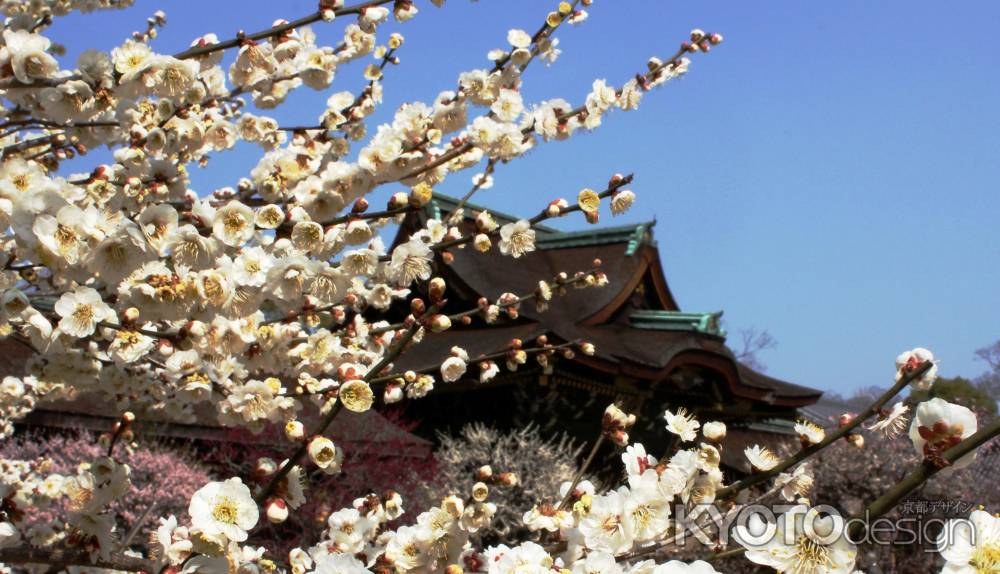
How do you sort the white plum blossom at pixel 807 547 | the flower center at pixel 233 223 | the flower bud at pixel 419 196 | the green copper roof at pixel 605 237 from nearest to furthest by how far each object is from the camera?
the white plum blossom at pixel 807 547, the flower center at pixel 233 223, the flower bud at pixel 419 196, the green copper roof at pixel 605 237

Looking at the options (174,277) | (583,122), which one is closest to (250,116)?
(583,122)

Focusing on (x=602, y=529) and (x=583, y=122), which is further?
(x=583, y=122)

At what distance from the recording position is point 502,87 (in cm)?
318

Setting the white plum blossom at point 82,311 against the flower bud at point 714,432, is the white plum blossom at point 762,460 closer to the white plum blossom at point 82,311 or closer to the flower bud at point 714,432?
the flower bud at point 714,432

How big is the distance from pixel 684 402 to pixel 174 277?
1066cm

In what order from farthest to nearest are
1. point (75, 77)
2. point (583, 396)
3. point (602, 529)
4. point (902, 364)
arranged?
point (583, 396)
point (75, 77)
point (602, 529)
point (902, 364)

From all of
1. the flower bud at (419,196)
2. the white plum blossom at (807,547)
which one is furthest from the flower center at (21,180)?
the white plum blossom at (807,547)

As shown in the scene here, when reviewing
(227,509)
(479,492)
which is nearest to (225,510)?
(227,509)

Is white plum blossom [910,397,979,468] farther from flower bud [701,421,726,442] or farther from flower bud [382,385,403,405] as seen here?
flower bud [382,385,403,405]

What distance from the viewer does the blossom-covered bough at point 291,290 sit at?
1.88 metres

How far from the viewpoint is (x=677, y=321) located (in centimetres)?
1286


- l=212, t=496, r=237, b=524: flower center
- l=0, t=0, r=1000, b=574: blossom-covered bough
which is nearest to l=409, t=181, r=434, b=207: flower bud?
l=0, t=0, r=1000, b=574: blossom-covered bough

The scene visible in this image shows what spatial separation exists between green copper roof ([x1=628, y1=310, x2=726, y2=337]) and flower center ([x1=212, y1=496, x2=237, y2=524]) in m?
11.0

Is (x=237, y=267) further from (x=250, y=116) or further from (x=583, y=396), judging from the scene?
(x=583, y=396)
